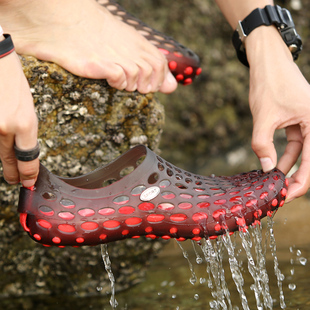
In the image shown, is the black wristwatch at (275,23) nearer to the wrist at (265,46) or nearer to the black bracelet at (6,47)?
the wrist at (265,46)

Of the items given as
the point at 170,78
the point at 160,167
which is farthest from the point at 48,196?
the point at 170,78

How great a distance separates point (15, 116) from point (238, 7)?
0.92 meters

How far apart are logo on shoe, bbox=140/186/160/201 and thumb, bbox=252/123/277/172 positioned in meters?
0.32

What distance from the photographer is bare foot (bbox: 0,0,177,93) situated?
1354 mm

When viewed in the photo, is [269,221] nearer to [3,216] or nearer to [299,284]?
[299,284]

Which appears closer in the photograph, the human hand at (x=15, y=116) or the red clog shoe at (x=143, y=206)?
the human hand at (x=15, y=116)

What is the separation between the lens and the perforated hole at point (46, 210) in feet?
3.58

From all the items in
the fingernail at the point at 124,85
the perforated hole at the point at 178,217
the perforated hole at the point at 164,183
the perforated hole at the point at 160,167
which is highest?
the fingernail at the point at 124,85

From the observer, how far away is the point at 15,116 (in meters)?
0.97

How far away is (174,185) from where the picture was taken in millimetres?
1179

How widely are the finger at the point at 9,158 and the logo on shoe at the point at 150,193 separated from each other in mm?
307

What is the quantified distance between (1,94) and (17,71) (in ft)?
0.25

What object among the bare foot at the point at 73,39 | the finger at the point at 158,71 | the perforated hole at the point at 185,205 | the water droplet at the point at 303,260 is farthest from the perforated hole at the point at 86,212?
the water droplet at the point at 303,260

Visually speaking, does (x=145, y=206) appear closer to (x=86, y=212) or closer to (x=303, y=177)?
(x=86, y=212)
